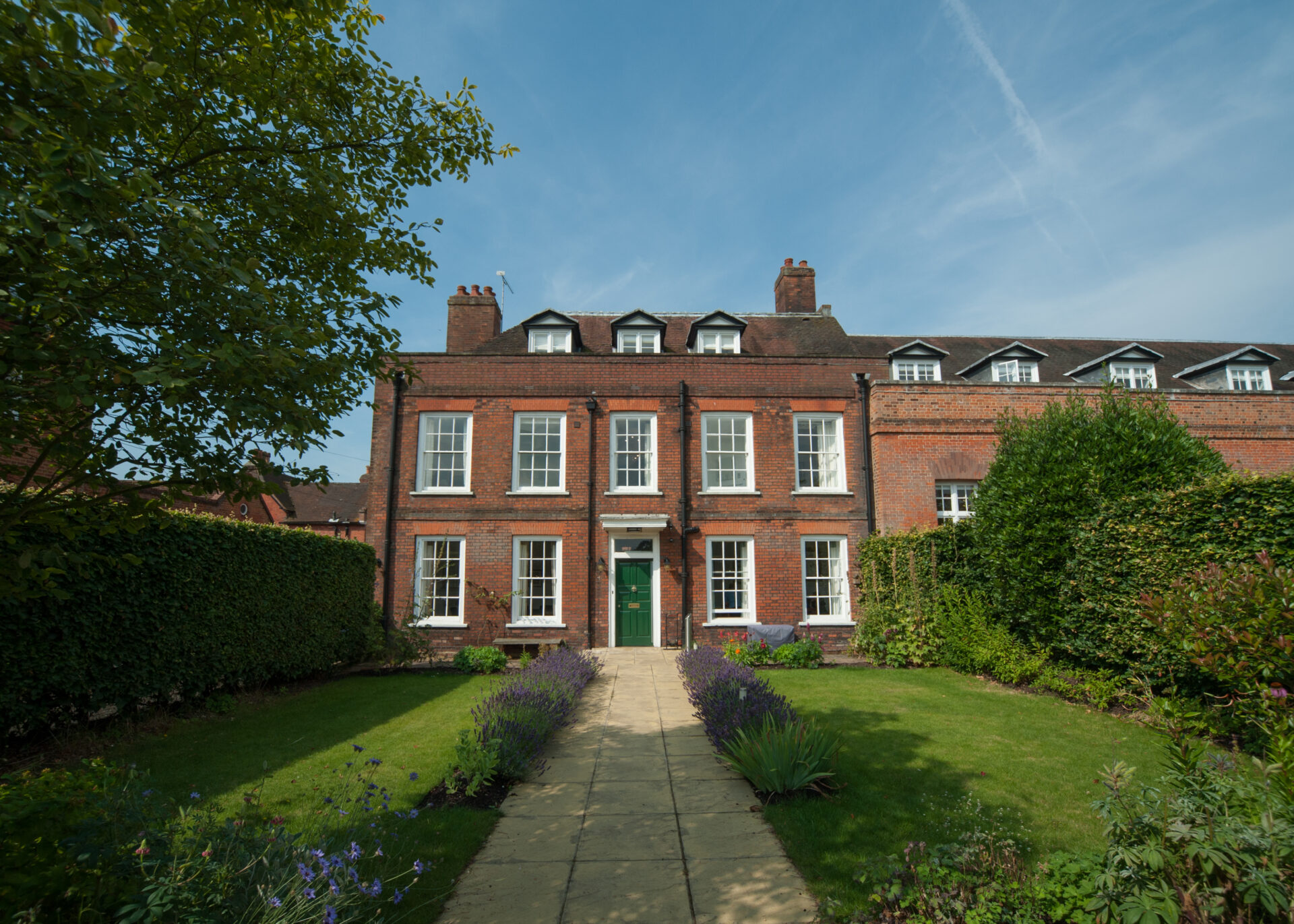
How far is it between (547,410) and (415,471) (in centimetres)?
369

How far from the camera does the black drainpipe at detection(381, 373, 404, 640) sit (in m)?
16.1

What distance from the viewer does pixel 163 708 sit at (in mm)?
8477

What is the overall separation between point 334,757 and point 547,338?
12913 millimetres

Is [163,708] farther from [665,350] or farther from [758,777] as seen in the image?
[665,350]

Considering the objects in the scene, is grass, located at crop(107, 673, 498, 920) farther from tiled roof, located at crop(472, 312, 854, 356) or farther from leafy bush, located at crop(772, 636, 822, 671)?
tiled roof, located at crop(472, 312, 854, 356)

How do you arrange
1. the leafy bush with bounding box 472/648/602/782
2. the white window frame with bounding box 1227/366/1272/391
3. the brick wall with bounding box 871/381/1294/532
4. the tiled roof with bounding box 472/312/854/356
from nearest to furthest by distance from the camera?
the leafy bush with bounding box 472/648/602/782, the brick wall with bounding box 871/381/1294/532, the tiled roof with bounding box 472/312/854/356, the white window frame with bounding box 1227/366/1272/391

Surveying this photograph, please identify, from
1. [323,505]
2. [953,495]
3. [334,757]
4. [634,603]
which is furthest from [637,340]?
[323,505]

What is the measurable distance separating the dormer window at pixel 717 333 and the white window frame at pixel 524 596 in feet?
22.5

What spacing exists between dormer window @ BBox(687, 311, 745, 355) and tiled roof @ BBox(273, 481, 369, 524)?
2545cm

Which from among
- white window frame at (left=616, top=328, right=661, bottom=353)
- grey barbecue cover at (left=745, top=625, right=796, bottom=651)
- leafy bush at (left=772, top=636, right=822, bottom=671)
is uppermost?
white window frame at (left=616, top=328, right=661, bottom=353)

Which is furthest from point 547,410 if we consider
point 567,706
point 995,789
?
point 995,789

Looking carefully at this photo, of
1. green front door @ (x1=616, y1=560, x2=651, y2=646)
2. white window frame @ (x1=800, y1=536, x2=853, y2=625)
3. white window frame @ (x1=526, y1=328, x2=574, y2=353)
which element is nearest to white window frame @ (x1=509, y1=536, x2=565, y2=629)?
green front door @ (x1=616, y1=560, x2=651, y2=646)

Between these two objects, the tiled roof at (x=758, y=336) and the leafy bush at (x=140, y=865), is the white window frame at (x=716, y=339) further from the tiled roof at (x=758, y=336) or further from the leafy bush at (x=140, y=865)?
the leafy bush at (x=140, y=865)

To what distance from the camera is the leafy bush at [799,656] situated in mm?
13656
